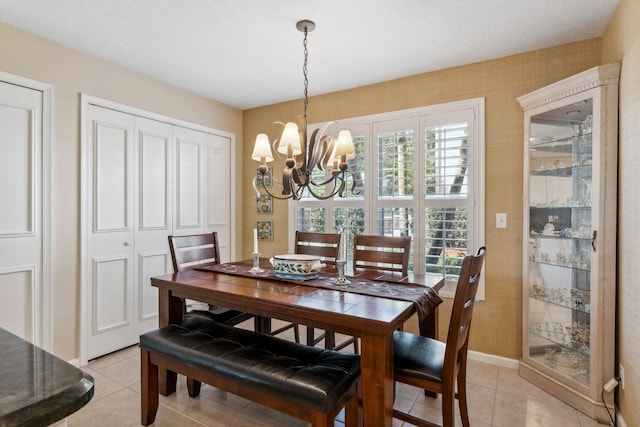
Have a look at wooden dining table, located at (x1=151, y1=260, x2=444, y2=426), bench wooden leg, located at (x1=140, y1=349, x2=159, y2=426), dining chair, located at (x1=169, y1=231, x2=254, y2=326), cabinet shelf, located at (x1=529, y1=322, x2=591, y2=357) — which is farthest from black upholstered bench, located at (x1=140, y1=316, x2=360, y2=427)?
cabinet shelf, located at (x1=529, y1=322, x2=591, y2=357)

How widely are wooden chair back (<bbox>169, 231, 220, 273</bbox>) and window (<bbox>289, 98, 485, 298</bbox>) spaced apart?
50.8 inches

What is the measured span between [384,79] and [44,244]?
312 centimetres

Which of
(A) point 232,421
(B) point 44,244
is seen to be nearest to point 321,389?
(A) point 232,421

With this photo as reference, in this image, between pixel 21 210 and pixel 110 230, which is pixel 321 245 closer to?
pixel 110 230

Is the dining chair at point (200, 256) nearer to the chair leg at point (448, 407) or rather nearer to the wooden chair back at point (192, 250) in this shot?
the wooden chair back at point (192, 250)

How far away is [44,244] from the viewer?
250cm

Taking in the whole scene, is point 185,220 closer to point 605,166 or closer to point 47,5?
point 47,5

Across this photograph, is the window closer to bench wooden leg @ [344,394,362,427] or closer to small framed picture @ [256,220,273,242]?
small framed picture @ [256,220,273,242]

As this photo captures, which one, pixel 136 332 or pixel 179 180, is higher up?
pixel 179 180

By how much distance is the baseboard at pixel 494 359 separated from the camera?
2.67m

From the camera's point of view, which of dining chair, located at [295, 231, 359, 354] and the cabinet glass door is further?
dining chair, located at [295, 231, 359, 354]

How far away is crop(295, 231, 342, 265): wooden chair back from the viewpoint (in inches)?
111

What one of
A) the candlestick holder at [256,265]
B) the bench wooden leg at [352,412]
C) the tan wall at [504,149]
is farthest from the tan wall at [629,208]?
the candlestick holder at [256,265]

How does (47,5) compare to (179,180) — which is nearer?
(47,5)
